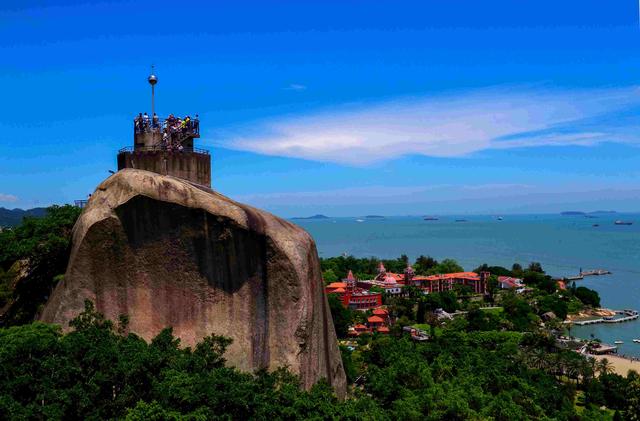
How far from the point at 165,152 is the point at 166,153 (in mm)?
53

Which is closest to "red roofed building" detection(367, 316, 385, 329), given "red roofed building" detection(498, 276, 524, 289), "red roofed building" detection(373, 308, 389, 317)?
"red roofed building" detection(373, 308, 389, 317)

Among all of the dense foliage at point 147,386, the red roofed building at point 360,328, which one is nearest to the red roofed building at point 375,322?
→ the red roofed building at point 360,328

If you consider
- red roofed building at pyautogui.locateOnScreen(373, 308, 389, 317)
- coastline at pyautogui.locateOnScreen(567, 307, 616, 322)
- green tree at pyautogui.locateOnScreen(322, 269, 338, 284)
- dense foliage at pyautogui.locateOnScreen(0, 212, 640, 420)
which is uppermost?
dense foliage at pyautogui.locateOnScreen(0, 212, 640, 420)

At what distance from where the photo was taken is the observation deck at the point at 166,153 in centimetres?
2120

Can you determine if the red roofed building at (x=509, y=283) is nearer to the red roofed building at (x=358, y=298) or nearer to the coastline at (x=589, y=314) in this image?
the coastline at (x=589, y=314)

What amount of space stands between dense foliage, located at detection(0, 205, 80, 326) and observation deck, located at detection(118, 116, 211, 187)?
3126 millimetres

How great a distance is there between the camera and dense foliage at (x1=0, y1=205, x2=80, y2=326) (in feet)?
63.7

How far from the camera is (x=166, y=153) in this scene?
69.4 ft

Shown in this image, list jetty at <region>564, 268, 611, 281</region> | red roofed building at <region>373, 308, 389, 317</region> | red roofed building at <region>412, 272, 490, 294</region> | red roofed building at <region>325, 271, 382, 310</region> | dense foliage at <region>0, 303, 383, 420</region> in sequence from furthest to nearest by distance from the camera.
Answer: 1. jetty at <region>564, 268, 611, 281</region>
2. red roofed building at <region>412, 272, 490, 294</region>
3. red roofed building at <region>325, 271, 382, 310</region>
4. red roofed building at <region>373, 308, 389, 317</region>
5. dense foliage at <region>0, 303, 383, 420</region>

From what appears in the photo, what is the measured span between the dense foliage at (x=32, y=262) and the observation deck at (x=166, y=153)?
3126mm

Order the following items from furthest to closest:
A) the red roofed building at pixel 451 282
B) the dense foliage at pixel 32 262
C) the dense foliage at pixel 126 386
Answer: the red roofed building at pixel 451 282
the dense foliage at pixel 32 262
the dense foliage at pixel 126 386

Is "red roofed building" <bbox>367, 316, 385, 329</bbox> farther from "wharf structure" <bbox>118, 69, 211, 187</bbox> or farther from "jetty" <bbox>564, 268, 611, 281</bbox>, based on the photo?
"jetty" <bbox>564, 268, 611, 281</bbox>

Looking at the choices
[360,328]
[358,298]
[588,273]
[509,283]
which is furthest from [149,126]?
[588,273]

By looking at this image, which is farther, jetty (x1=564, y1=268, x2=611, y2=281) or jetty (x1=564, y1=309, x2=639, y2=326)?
jetty (x1=564, y1=268, x2=611, y2=281)
